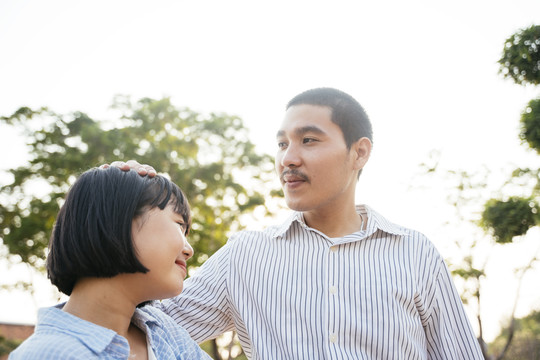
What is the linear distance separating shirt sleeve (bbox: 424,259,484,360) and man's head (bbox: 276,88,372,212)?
0.65 m

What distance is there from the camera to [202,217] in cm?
1556

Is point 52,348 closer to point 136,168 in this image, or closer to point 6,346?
point 136,168

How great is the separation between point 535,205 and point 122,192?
308 inches

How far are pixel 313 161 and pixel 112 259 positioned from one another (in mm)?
1223

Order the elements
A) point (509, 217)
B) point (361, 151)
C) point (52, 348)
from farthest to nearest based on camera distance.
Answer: point (509, 217) < point (361, 151) < point (52, 348)

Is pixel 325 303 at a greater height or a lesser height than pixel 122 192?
lesser

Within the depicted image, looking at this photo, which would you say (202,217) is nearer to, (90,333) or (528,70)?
(528,70)

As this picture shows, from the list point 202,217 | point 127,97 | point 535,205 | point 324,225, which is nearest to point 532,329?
point 202,217

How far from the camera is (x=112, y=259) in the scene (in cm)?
162

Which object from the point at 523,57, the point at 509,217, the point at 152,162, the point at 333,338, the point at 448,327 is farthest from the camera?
the point at 152,162

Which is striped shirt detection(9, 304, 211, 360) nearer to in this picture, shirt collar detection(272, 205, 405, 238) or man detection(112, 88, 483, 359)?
man detection(112, 88, 483, 359)

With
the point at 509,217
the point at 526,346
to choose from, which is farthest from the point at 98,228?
the point at 526,346

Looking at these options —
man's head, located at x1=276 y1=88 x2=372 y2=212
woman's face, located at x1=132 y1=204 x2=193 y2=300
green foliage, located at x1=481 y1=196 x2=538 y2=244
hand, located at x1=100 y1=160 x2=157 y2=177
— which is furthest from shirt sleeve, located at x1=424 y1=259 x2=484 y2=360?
green foliage, located at x1=481 y1=196 x2=538 y2=244

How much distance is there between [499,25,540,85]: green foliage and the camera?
642 centimetres
